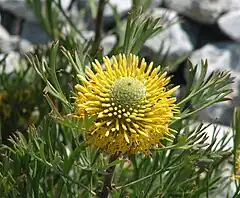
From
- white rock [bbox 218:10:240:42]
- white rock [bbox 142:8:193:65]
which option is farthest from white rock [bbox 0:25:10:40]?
white rock [bbox 218:10:240:42]

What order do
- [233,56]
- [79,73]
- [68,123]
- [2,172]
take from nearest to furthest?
[68,123] < [79,73] < [2,172] < [233,56]

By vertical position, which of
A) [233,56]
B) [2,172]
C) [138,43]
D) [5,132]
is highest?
[233,56]

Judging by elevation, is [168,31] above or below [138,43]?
above

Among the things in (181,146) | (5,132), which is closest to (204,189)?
(181,146)

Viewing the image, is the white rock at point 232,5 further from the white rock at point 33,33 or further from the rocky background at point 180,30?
the white rock at point 33,33

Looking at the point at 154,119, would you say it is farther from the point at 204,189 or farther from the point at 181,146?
the point at 204,189

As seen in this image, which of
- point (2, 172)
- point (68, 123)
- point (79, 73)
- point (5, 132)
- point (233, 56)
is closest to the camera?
point (68, 123)
